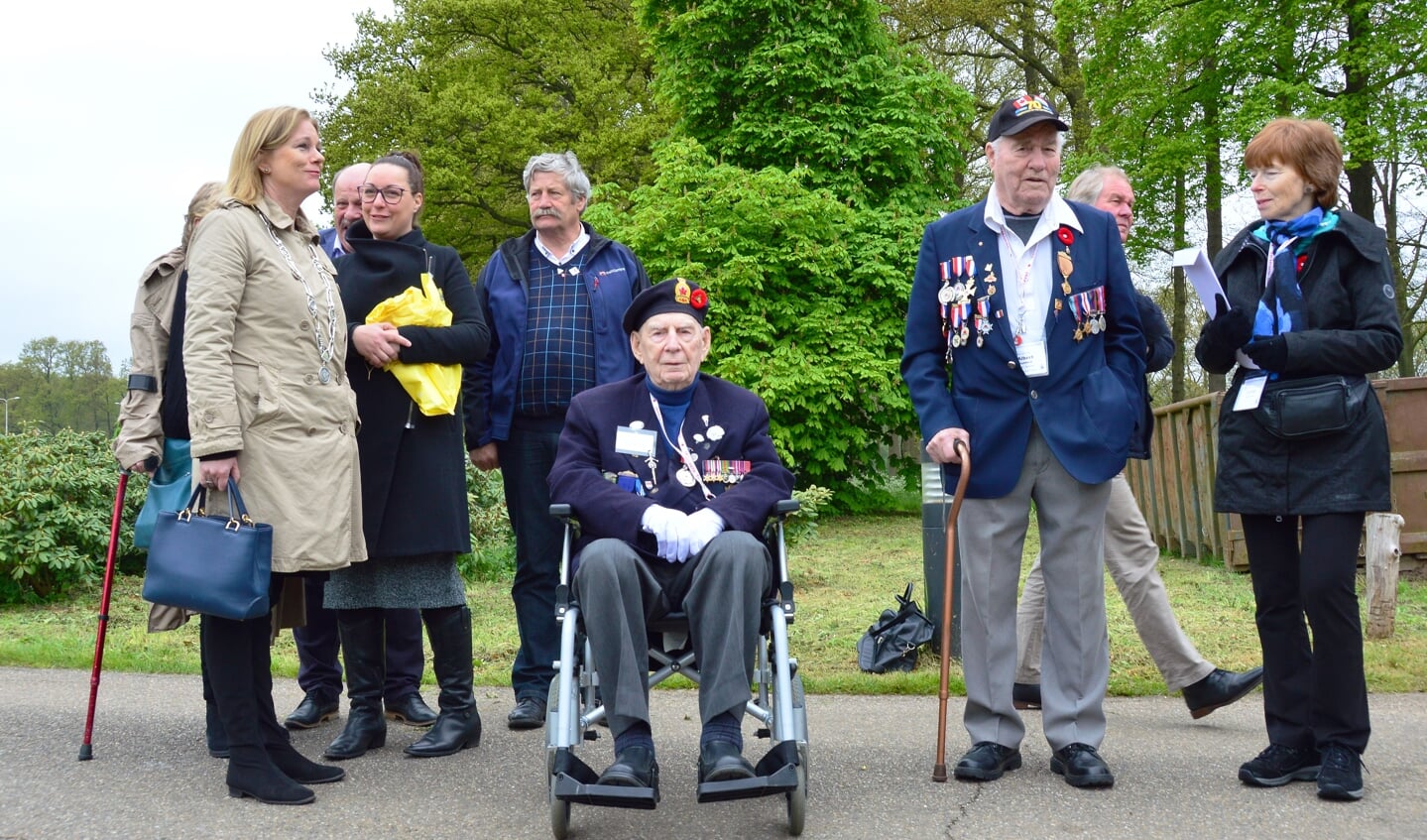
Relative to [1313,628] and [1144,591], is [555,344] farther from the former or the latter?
[1313,628]

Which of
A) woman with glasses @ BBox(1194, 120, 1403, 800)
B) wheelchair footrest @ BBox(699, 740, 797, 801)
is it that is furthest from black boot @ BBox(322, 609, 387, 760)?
woman with glasses @ BBox(1194, 120, 1403, 800)

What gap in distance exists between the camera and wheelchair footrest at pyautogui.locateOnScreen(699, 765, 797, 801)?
3504mm

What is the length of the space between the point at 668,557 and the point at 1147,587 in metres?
2.02

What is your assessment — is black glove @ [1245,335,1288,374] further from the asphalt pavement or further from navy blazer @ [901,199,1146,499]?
the asphalt pavement

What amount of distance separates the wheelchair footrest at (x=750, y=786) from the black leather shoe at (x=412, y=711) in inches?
76.9

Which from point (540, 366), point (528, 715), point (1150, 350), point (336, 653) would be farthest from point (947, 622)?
point (336, 653)

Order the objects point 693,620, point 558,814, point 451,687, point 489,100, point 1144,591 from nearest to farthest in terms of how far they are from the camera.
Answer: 1. point 558,814
2. point 693,620
3. point 451,687
4. point 1144,591
5. point 489,100

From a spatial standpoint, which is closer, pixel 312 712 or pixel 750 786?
pixel 750 786

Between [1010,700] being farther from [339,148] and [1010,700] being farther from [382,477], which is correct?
[339,148]

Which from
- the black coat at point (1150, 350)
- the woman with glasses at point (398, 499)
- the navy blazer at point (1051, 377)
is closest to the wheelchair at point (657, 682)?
the navy blazer at point (1051, 377)

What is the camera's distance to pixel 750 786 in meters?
3.50

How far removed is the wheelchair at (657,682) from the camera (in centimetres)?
352

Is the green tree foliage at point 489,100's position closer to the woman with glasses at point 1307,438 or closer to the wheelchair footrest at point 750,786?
the woman with glasses at point 1307,438

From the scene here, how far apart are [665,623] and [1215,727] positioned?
237 centimetres
